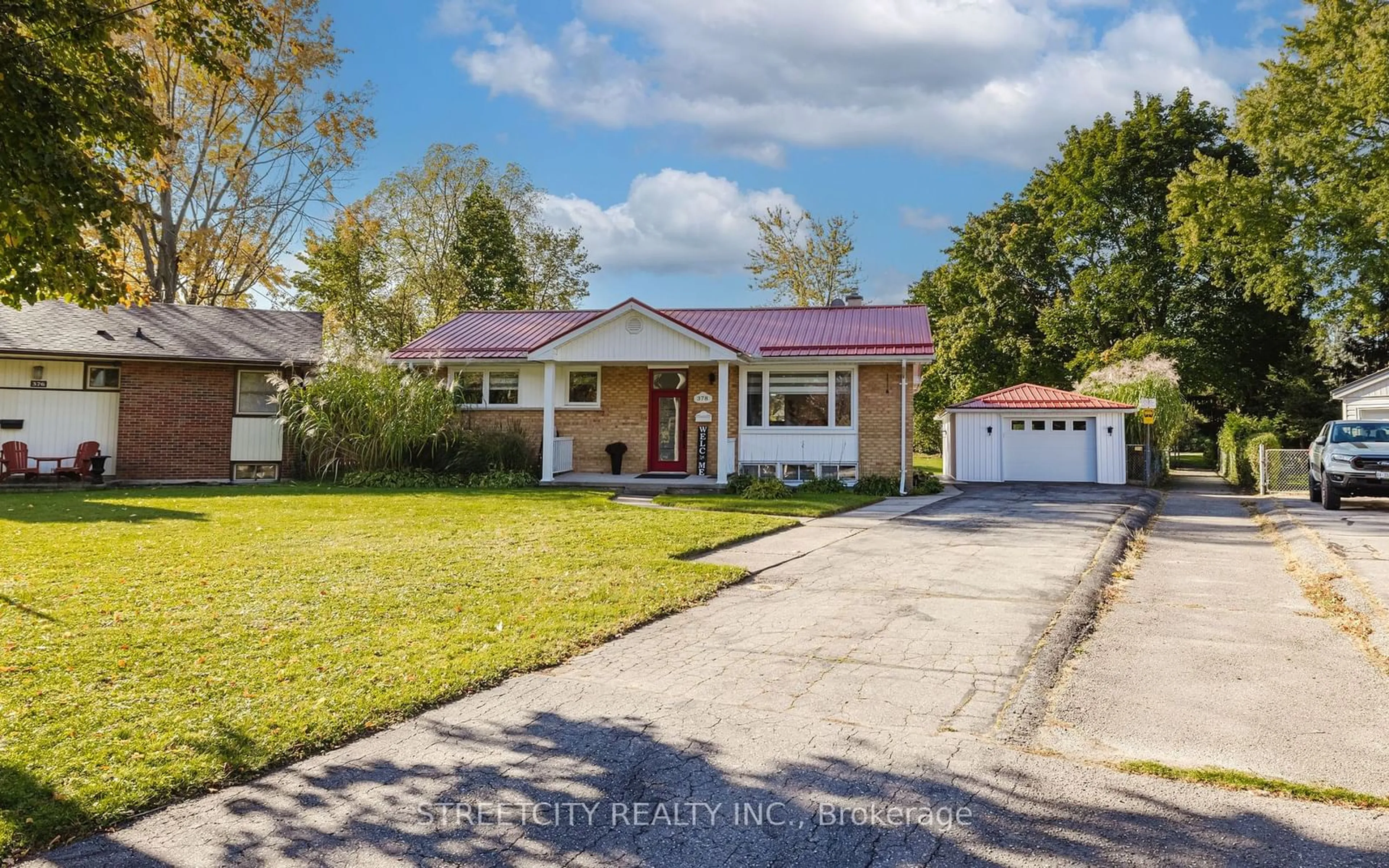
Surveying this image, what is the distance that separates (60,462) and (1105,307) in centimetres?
3550

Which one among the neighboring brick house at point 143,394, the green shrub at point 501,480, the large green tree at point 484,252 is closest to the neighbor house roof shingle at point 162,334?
the neighboring brick house at point 143,394

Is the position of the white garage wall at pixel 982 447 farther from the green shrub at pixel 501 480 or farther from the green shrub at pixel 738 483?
the green shrub at pixel 501 480

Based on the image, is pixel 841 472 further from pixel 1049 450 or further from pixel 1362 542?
A: pixel 1362 542

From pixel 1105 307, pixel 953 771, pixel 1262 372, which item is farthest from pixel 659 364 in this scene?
pixel 1262 372

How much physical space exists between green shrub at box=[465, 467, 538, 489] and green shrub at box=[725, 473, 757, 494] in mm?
4433

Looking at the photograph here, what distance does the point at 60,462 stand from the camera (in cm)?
1778

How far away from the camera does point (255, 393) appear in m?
19.5

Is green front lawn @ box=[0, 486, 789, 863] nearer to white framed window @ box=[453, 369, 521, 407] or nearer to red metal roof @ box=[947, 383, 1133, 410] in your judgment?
white framed window @ box=[453, 369, 521, 407]

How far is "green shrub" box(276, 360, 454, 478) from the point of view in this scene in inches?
691

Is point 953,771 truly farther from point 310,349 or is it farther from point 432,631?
point 310,349

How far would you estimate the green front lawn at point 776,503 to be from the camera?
13.6 metres

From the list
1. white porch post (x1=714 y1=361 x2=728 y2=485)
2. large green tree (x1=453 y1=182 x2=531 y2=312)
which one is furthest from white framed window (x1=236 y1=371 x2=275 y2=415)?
large green tree (x1=453 y1=182 x2=531 y2=312)

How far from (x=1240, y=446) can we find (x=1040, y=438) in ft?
20.8

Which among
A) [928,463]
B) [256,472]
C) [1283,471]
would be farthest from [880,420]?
[928,463]
